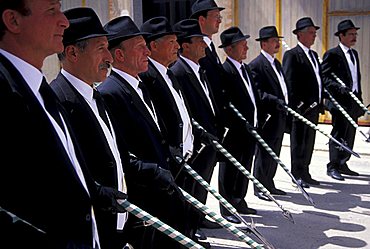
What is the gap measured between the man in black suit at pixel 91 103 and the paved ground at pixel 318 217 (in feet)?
7.78

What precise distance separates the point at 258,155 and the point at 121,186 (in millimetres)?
3666

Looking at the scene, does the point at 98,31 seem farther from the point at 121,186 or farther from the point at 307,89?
the point at 307,89

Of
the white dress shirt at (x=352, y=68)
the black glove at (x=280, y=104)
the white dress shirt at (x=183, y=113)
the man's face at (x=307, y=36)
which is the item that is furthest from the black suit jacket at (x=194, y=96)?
the white dress shirt at (x=352, y=68)

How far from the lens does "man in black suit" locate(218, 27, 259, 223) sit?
17.7ft

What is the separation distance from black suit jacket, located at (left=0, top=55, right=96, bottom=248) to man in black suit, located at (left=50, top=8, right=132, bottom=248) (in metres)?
0.62

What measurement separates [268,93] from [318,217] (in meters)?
1.52

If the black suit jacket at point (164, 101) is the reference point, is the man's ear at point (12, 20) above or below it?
above

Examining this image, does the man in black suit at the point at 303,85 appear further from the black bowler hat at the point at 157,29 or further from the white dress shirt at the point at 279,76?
the black bowler hat at the point at 157,29

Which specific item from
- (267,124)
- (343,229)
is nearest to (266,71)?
(267,124)

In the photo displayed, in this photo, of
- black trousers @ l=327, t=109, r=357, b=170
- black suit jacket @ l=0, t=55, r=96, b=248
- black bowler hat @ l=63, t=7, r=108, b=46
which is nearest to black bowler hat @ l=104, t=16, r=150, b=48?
black bowler hat @ l=63, t=7, r=108, b=46

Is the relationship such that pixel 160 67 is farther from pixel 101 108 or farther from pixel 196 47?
pixel 101 108

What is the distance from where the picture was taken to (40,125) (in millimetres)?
1977

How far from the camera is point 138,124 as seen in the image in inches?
128

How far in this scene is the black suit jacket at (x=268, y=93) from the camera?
6.09 m
